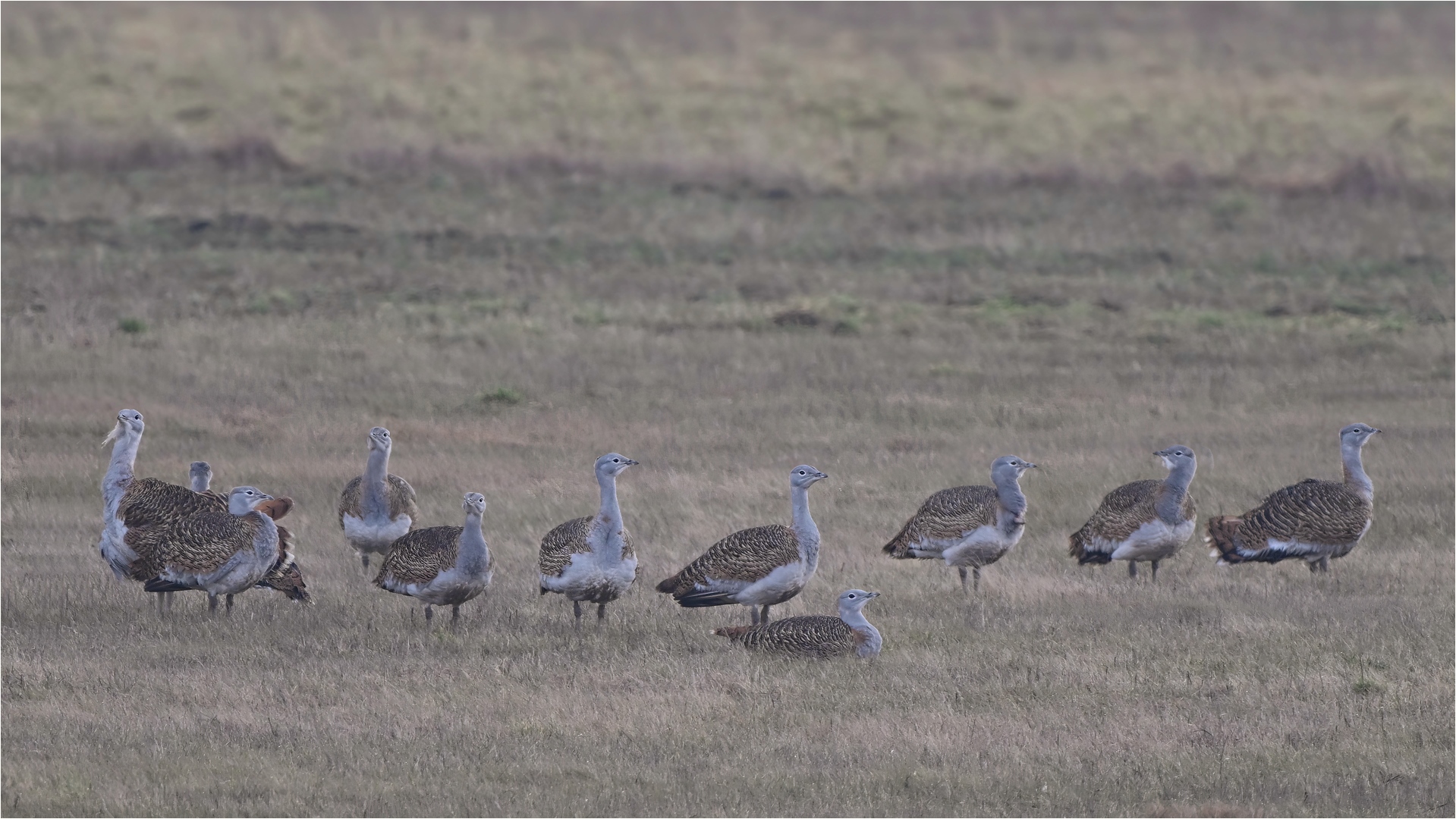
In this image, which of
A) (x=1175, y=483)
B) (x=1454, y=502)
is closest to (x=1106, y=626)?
(x=1175, y=483)

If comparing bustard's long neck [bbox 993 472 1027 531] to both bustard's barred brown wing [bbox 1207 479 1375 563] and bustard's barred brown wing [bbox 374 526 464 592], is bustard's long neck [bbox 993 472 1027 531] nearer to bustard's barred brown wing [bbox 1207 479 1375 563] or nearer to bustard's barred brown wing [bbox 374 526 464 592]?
bustard's barred brown wing [bbox 1207 479 1375 563]

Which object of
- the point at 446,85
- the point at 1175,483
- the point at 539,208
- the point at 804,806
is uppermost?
the point at 446,85

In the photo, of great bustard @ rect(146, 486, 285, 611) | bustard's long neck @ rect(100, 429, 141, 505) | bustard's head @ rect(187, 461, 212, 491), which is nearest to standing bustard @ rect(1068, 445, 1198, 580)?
great bustard @ rect(146, 486, 285, 611)

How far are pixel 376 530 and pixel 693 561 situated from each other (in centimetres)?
269

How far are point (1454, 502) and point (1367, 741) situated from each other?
314 inches

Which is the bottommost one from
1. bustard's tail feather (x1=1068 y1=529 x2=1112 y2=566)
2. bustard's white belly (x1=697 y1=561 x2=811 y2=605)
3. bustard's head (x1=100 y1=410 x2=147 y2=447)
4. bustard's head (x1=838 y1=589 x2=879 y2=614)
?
bustard's head (x1=838 y1=589 x2=879 y2=614)

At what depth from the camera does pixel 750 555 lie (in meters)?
12.3

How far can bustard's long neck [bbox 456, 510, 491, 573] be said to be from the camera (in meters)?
12.1

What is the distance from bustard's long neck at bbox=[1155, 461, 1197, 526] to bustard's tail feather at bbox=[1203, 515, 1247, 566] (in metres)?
0.66

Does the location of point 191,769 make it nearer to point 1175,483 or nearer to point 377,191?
point 1175,483

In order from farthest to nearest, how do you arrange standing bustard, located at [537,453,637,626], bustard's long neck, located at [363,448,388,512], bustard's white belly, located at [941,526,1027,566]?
bustard's long neck, located at [363,448,388,512], bustard's white belly, located at [941,526,1027,566], standing bustard, located at [537,453,637,626]

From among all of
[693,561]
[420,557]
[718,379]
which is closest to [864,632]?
[693,561]

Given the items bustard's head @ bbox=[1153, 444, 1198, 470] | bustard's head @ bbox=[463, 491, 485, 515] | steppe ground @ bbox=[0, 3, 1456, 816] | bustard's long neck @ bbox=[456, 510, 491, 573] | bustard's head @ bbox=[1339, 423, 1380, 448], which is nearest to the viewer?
steppe ground @ bbox=[0, 3, 1456, 816]

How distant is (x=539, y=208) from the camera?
4122cm
